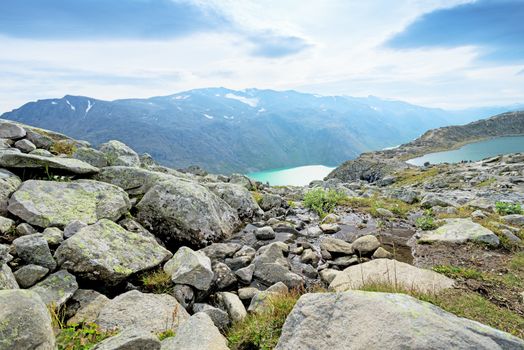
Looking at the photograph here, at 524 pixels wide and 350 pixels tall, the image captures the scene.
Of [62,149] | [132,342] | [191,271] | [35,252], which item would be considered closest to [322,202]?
[191,271]

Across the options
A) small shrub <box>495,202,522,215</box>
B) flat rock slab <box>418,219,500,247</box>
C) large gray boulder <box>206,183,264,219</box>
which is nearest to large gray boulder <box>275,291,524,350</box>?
flat rock slab <box>418,219,500,247</box>

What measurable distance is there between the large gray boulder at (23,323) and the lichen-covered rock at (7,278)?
169 centimetres

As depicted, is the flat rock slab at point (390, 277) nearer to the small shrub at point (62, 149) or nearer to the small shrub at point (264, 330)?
the small shrub at point (264, 330)

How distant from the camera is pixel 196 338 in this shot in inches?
228

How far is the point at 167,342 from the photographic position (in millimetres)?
5867

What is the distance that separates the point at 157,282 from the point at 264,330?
436 centimetres

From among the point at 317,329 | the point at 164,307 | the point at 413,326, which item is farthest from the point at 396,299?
the point at 164,307

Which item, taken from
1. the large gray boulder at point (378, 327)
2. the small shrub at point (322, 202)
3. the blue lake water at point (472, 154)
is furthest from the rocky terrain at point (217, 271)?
the blue lake water at point (472, 154)

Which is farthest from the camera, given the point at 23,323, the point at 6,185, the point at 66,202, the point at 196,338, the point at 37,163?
the point at 37,163

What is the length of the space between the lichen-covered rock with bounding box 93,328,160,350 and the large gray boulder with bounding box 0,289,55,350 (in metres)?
0.92

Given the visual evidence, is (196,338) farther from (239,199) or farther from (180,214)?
(239,199)

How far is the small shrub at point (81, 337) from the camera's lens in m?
5.88

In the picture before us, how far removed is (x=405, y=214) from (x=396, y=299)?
17.1 m

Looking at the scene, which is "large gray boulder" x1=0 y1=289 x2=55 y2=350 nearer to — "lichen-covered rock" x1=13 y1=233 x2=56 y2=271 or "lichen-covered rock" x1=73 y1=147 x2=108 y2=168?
"lichen-covered rock" x1=13 y1=233 x2=56 y2=271
